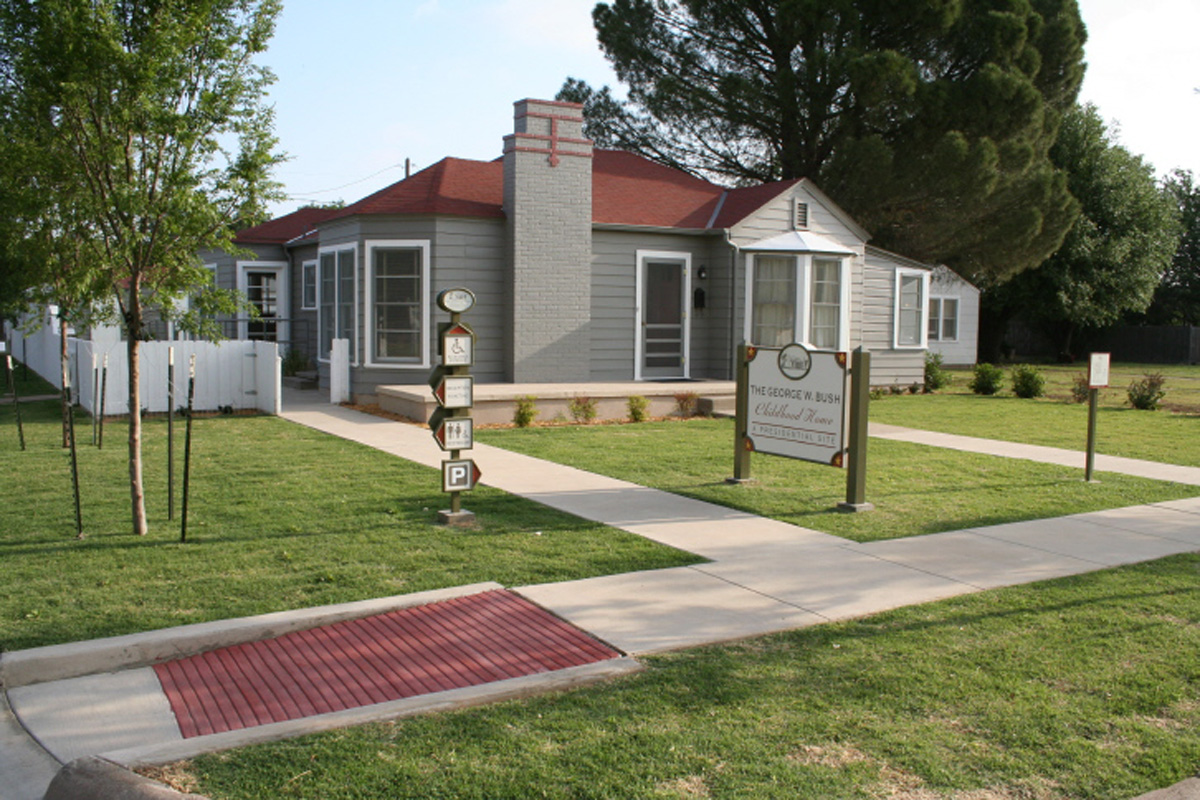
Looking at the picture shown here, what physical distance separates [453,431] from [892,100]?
1912cm

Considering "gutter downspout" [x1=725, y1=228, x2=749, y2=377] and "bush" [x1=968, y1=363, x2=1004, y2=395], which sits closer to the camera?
"gutter downspout" [x1=725, y1=228, x2=749, y2=377]

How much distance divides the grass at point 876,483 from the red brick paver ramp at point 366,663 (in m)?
3.30

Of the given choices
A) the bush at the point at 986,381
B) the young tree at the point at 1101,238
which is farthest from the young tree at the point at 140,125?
the young tree at the point at 1101,238

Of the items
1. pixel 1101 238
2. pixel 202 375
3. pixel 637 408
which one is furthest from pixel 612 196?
pixel 1101 238

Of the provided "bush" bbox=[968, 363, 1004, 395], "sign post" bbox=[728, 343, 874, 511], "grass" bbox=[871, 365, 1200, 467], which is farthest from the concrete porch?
"bush" bbox=[968, 363, 1004, 395]

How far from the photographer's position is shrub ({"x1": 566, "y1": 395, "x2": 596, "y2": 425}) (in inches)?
586

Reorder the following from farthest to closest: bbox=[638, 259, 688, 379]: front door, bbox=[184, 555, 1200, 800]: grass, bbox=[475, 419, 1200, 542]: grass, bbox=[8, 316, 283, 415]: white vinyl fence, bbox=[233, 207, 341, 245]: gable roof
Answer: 1. bbox=[233, 207, 341, 245]: gable roof
2. bbox=[638, 259, 688, 379]: front door
3. bbox=[8, 316, 283, 415]: white vinyl fence
4. bbox=[475, 419, 1200, 542]: grass
5. bbox=[184, 555, 1200, 800]: grass

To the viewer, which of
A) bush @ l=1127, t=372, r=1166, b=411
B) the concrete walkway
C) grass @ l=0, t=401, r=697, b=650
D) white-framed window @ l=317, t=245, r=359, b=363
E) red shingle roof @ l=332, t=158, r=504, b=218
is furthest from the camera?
bush @ l=1127, t=372, r=1166, b=411

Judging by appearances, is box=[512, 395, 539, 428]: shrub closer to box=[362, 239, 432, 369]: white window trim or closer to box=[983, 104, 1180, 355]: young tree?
box=[362, 239, 432, 369]: white window trim

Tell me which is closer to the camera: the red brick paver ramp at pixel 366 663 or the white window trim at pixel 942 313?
the red brick paver ramp at pixel 366 663

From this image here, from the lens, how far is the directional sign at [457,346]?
748 cm

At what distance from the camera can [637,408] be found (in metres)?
15.1

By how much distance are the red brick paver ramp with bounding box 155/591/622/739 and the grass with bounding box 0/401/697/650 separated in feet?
1.51

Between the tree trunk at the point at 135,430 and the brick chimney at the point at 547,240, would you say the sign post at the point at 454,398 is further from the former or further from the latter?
the brick chimney at the point at 547,240
